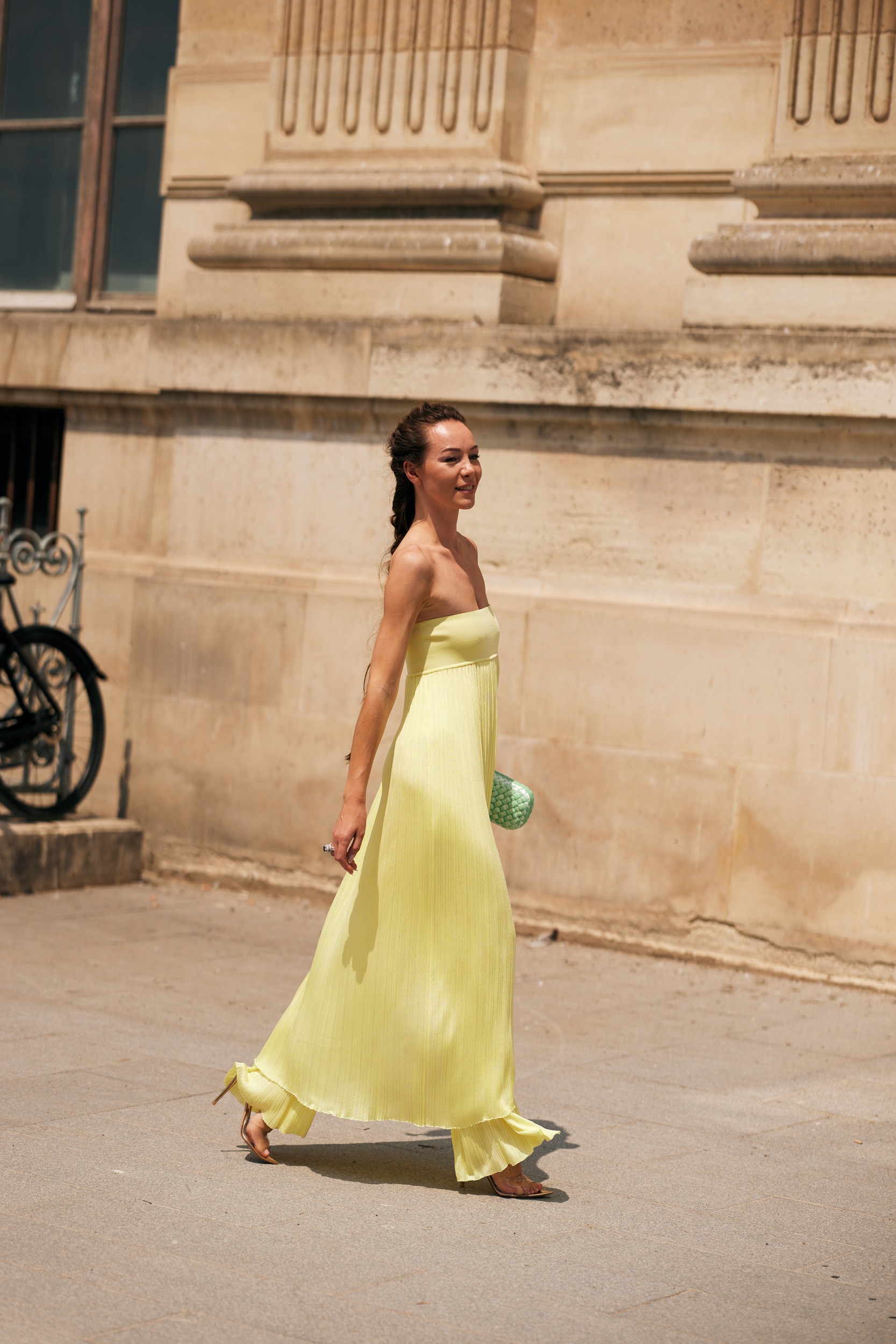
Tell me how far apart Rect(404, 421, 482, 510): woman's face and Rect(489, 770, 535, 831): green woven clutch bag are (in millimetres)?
772

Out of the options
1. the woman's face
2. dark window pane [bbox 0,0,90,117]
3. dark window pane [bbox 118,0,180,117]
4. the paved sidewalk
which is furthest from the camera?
dark window pane [bbox 0,0,90,117]

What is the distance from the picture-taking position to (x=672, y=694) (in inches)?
308

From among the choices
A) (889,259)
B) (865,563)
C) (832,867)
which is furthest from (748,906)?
(889,259)

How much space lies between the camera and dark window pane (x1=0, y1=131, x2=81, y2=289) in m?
10.9

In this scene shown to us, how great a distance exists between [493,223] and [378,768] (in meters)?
2.65

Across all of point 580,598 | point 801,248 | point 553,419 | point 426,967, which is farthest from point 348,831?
point 801,248

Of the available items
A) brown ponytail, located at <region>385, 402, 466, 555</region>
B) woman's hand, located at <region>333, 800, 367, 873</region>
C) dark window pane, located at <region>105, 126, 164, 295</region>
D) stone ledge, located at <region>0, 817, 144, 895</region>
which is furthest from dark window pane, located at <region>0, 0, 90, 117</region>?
woman's hand, located at <region>333, 800, 367, 873</region>

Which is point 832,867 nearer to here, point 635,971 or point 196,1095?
point 635,971

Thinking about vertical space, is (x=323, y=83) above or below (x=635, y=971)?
above

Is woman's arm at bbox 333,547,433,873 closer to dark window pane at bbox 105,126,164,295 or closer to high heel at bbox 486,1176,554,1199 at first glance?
high heel at bbox 486,1176,554,1199

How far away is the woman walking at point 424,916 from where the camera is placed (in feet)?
15.1

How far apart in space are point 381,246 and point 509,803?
14.9 ft

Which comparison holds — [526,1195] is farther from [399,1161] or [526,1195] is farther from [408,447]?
[408,447]

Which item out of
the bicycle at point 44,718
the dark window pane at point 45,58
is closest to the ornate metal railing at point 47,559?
the bicycle at point 44,718
